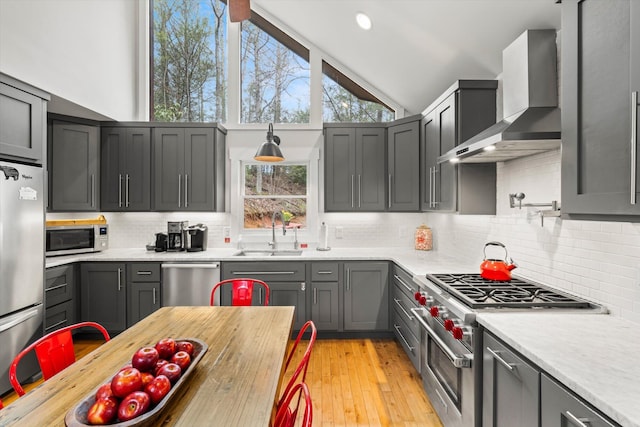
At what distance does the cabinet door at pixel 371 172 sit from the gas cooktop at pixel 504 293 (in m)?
1.61

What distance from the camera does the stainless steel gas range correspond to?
1.63 meters

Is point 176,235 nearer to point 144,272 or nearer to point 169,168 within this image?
point 144,272

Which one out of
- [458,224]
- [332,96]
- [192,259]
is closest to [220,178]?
[192,259]

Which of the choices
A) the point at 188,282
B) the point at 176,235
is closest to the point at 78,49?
the point at 176,235

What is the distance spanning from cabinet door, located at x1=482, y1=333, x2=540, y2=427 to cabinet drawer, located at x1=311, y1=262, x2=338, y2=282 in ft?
6.73

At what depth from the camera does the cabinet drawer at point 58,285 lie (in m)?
3.06

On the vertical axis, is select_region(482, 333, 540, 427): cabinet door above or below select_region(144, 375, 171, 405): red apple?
below

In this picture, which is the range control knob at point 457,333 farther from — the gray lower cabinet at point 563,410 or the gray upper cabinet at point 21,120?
the gray upper cabinet at point 21,120

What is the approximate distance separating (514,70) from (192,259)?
10.6 ft

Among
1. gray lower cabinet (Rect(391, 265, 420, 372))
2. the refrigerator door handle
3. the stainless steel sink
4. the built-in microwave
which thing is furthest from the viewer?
the stainless steel sink

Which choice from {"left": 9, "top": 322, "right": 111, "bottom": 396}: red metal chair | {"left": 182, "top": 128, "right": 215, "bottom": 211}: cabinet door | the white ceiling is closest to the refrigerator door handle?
{"left": 9, "top": 322, "right": 111, "bottom": 396}: red metal chair

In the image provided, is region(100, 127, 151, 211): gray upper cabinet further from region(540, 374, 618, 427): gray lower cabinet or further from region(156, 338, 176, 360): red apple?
region(540, 374, 618, 427): gray lower cabinet

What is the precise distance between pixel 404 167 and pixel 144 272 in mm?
3006

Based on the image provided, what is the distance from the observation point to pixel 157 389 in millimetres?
1024
